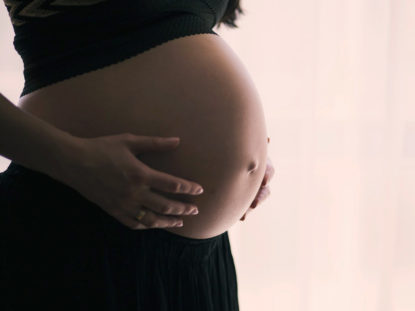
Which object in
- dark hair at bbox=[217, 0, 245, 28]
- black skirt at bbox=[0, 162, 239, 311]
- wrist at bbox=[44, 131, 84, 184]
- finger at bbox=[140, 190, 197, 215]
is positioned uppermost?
dark hair at bbox=[217, 0, 245, 28]

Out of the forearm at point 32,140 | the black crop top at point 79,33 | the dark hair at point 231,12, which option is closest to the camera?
the forearm at point 32,140

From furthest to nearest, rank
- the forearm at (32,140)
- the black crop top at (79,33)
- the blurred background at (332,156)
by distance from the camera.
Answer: the blurred background at (332,156)
the black crop top at (79,33)
the forearm at (32,140)

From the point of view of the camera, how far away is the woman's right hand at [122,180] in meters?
0.54

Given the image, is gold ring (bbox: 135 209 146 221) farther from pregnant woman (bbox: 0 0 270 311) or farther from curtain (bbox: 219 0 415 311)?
curtain (bbox: 219 0 415 311)

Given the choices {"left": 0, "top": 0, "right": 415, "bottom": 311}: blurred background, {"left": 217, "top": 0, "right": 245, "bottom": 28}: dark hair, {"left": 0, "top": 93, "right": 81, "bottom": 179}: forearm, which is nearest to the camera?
{"left": 0, "top": 93, "right": 81, "bottom": 179}: forearm

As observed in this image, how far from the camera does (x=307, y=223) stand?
5.44 ft

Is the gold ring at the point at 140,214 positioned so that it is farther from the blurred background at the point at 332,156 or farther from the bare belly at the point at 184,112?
the blurred background at the point at 332,156

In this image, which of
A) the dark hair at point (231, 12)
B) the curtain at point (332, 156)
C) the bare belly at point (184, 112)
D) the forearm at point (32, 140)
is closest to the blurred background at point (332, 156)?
the curtain at point (332, 156)

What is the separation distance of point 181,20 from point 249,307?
3.82ft

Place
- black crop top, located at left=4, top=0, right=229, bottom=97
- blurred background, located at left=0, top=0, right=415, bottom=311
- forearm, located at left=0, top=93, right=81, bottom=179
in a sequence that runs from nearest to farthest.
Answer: forearm, located at left=0, top=93, right=81, bottom=179 → black crop top, located at left=4, top=0, right=229, bottom=97 → blurred background, located at left=0, top=0, right=415, bottom=311

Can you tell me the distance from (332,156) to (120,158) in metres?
1.23

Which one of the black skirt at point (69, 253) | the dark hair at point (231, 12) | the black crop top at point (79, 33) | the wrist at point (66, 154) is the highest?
the dark hair at point (231, 12)

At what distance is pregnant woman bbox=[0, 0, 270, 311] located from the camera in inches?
22.0

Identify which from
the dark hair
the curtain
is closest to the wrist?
the dark hair
